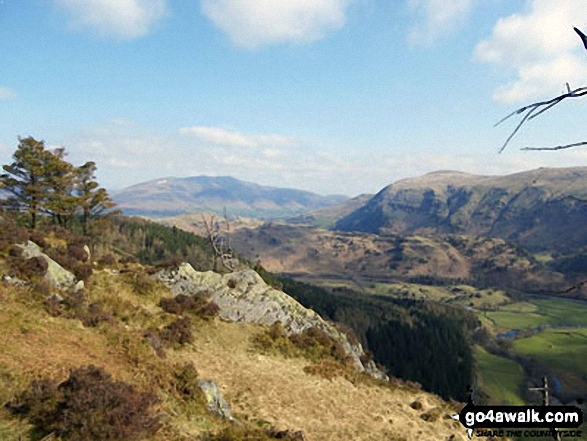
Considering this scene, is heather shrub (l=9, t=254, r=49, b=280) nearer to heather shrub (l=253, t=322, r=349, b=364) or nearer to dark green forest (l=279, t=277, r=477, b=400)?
heather shrub (l=253, t=322, r=349, b=364)

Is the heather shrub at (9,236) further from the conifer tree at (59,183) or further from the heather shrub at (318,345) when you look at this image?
the heather shrub at (318,345)

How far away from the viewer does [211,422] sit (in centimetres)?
1822

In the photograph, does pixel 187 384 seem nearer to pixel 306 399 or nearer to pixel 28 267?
pixel 306 399

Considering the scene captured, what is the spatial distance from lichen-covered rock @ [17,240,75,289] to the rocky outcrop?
9338mm

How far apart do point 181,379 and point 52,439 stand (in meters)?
7.66

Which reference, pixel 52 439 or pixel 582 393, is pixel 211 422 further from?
pixel 582 393

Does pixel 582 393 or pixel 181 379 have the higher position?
pixel 181 379

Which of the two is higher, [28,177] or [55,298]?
[28,177]

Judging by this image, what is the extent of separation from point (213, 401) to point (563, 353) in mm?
181241

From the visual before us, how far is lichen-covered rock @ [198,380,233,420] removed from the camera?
19.8m

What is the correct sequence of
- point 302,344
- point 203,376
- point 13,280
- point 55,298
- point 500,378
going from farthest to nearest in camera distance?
point 500,378, point 302,344, point 55,298, point 13,280, point 203,376

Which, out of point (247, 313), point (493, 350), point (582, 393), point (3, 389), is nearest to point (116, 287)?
point (247, 313)

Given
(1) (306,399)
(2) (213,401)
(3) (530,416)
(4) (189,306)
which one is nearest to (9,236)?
(4) (189,306)

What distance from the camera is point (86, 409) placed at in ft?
46.1
